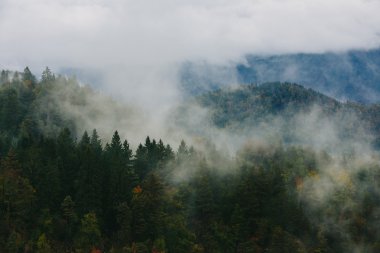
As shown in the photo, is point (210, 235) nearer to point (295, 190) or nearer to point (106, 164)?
point (106, 164)

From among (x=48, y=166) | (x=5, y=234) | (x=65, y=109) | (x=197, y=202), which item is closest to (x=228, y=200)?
(x=197, y=202)

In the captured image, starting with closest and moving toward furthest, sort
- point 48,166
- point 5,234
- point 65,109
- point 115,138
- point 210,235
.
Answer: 1. point 5,234
2. point 48,166
3. point 210,235
4. point 115,138
5. point 65,109

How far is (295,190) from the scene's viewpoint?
158250 millimetres

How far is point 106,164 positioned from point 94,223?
18301 mm

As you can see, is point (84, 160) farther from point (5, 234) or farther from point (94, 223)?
point (5, 234)

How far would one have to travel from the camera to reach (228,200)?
12962 cm

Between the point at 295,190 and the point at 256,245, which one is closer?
the point at 256,245

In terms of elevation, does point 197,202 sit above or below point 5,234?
above

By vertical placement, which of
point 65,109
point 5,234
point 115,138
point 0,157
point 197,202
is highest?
point 65,109

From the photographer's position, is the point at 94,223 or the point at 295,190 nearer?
the point at 94,223

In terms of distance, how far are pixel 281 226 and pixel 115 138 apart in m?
48.3

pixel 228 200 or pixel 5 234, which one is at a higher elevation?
pixel 228 200

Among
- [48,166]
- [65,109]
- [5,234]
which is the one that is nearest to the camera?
[5,234]

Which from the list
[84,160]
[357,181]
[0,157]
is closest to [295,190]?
[357,181]
